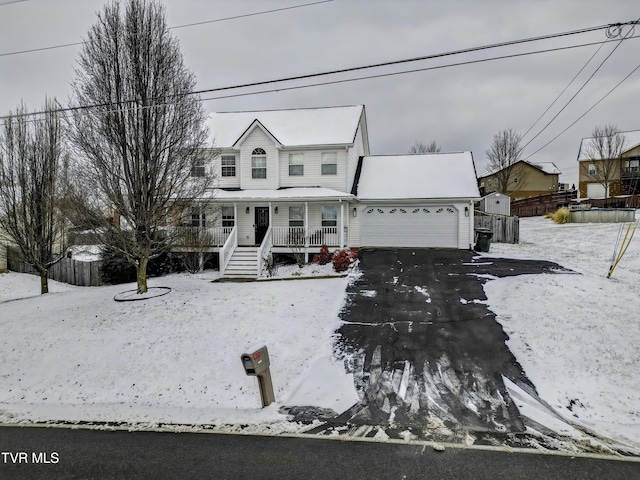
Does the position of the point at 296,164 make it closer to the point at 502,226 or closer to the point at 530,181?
the point at 502,226

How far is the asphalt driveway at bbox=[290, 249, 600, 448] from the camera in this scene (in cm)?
540

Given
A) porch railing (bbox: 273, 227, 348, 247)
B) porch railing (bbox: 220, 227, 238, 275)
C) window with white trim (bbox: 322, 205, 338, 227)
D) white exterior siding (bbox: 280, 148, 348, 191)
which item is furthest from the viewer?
window with white trim (bbox: 322, 205, 338, 227)

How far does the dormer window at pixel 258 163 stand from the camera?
19.0 metres

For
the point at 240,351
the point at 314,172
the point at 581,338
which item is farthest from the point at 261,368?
the point at 314,172

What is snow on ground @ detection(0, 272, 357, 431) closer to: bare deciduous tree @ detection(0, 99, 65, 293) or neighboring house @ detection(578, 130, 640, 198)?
bare deciduous tree @ detection(0, 99, 65, 293)

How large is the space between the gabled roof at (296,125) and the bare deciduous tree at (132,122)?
7.10m

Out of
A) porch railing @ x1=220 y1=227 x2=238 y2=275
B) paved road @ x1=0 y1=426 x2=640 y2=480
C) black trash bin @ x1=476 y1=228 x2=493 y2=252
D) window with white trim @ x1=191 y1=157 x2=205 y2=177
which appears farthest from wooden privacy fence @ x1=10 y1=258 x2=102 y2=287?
black trash bin @ x1=476 y1=228 x2=493 y2=252

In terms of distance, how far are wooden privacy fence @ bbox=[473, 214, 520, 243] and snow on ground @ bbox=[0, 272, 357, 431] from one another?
1513 cm

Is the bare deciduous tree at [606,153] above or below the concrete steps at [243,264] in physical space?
above

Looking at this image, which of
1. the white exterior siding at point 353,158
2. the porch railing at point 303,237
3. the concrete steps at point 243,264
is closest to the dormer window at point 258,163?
the porch railing at point 303,237

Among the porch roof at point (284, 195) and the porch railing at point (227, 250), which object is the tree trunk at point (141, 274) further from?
the porch roof at point (284, 195)

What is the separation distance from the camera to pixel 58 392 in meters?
6.82

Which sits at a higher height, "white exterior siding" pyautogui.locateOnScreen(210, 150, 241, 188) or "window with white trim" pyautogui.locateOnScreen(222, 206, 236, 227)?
"white exterior siding" pyautogui.locateOnScreen(210, 150, 241, 188)

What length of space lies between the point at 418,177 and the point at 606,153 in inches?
1355
